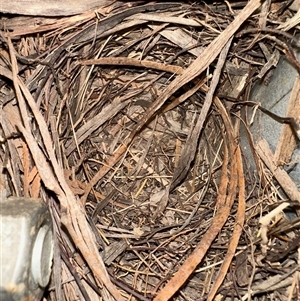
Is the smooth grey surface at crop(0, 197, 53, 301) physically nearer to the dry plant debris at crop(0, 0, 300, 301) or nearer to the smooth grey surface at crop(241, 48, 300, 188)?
the dry plant debris at crop(0, 0, 300, 301)

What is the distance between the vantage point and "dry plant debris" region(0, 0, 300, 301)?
1180mm

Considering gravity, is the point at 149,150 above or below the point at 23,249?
above

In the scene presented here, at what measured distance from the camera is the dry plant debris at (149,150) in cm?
118

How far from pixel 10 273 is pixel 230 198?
1.70 feet

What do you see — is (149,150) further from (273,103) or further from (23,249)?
(23,249)

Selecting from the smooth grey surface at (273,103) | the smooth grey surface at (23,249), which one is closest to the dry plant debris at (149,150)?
the smooth grey surface at (273,103)

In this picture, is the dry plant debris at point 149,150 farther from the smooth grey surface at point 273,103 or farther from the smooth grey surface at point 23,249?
the smooth grey surface at point 23,249

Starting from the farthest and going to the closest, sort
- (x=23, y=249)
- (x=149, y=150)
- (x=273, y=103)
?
(x=149, y=150) < (x=273, y=103) < (x=23, y=249)

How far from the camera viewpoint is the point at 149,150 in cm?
141

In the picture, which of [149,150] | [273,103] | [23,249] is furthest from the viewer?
[149,150]

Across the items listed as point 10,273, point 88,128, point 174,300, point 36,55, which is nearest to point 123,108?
point 88,128

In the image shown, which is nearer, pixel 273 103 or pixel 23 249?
pixel 23 249

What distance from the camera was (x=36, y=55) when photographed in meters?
1.23

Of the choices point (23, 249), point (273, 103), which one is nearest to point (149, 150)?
point (273, 103)
